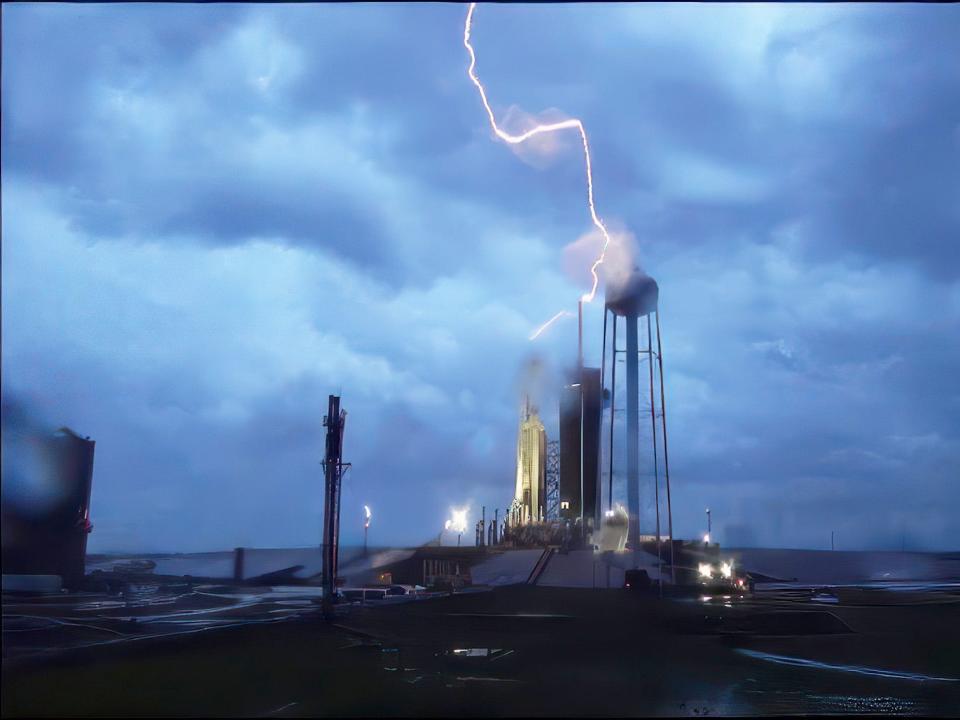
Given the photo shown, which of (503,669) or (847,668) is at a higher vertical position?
(503,669)

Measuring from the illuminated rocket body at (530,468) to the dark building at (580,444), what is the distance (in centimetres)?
329

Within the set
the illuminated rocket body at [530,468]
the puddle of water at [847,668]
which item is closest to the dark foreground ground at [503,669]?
the puddle of water at [847,668]

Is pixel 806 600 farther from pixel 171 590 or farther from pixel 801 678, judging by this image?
pixel 171 590

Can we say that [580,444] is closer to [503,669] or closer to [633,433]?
[633,433]

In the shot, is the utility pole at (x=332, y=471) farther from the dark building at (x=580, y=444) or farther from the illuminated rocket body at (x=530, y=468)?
the illuminated rocket body at (x=530, y=468)

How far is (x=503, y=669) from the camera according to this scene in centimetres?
1565

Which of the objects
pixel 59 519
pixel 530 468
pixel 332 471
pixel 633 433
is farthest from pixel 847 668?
pixel 530 468

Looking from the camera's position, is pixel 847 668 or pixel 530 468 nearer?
pixel 847 668

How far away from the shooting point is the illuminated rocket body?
195 feet

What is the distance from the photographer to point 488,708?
1227cm

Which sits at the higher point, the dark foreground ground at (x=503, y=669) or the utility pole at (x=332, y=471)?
the utility pole at (x=332, y=471)

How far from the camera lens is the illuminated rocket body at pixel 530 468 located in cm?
5944

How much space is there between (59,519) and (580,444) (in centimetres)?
3539

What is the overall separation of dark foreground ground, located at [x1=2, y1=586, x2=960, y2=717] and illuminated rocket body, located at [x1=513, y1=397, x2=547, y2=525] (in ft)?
107
